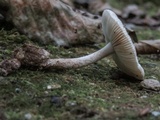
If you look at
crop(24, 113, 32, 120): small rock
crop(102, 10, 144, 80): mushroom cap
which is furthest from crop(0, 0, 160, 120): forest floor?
crop(102, 10, 144, 80): mushroom cap

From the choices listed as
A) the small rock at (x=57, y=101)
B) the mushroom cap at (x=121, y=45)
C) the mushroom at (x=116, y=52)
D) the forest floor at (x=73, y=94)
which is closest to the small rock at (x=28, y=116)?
the forest floor at (x=73, y=94)

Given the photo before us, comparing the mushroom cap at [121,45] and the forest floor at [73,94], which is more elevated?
the mushroom cap at [121,45]

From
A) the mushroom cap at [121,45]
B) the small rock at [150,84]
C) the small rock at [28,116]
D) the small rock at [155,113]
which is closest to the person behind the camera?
the small rock at [28,116]

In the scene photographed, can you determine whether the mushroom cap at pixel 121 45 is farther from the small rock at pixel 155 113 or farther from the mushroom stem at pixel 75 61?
the small rock at pixel 155 113

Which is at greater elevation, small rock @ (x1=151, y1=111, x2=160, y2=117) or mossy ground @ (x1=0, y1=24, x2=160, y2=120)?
small rock @ (x1=151, y1=111, x2=160, y2=117)

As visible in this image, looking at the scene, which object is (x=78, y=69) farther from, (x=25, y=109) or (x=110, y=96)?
(x=25, y=109)

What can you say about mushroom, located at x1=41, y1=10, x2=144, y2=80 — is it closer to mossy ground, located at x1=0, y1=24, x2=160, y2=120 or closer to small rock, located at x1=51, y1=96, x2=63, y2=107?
mossy ground, located at x1=0, y1=24, x2=160, y2=120


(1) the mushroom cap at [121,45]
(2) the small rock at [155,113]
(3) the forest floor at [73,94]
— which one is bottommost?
(3) the forest floor at [73,94]
